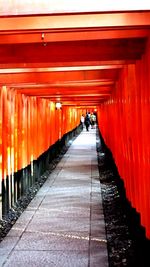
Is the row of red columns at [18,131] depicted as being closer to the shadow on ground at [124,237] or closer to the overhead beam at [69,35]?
the shadow on ground at [124,237]

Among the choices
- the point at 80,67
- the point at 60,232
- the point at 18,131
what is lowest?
the point at 60,232

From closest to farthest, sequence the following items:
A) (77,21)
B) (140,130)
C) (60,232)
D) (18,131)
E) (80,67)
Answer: (77,21) → (140,130) → (80,67) → (60,232) → (18,131)

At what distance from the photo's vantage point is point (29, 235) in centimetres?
798

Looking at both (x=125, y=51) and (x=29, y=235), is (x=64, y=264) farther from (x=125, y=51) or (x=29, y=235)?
(x=125, y=51)

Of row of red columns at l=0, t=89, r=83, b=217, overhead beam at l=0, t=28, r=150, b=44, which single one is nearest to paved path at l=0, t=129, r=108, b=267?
row of red columns at l=0, t=89, r=83, b=217

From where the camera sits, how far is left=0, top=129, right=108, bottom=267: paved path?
21.7 ft

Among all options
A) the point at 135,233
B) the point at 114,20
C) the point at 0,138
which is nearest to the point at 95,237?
the point at 135,233

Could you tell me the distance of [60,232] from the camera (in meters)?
8.17

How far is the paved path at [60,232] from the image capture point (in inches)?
260

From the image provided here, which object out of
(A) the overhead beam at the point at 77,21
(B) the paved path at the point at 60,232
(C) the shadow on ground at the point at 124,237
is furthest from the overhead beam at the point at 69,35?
(B) the paved path at the point at 60,232

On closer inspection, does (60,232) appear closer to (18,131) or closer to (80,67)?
(80,67)

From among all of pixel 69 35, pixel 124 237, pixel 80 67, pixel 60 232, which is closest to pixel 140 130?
pixel 80 67

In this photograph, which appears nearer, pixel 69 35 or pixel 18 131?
pixel 69 35

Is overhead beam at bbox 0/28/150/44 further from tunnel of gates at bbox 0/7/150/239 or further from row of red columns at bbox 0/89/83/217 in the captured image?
row of red columns at bbox 0/89/83/217
